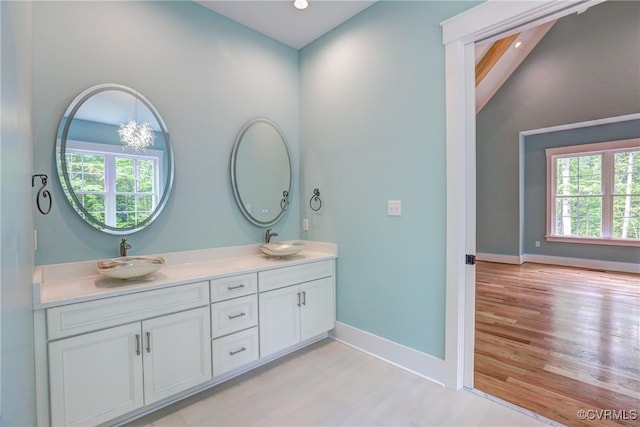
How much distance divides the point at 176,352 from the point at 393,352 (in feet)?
5.02

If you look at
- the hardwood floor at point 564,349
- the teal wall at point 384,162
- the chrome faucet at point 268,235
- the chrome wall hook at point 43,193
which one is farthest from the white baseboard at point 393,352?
the chrome wall hook at point 43,193

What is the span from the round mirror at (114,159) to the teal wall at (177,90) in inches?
2.2

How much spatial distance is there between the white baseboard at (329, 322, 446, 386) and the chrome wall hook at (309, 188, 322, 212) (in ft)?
3.61

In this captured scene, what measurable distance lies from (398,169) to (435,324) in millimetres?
1140

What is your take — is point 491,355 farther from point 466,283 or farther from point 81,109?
point 81,109

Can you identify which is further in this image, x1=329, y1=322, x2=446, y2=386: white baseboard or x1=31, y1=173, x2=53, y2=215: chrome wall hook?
x1=329, y1=322, x2=446, y2=386: white baseboard

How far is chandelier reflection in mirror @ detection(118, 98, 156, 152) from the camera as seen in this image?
78.8 inches

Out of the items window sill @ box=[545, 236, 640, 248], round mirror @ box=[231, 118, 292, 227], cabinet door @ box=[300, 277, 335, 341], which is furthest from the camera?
window sill @ box=[545, 236, 640, 248]

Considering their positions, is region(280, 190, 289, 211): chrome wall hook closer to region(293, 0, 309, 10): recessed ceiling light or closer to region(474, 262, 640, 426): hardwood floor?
region(293, 0, 309, 10): recessed ceiling light

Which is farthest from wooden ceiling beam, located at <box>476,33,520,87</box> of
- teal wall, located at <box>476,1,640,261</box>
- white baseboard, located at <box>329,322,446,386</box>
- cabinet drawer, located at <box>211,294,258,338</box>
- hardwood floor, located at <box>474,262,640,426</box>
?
cabinet drawer, located at <box>211,294,258,338</box>

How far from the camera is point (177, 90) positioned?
7.27 feet

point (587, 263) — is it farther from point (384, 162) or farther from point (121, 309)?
point (121, 309)

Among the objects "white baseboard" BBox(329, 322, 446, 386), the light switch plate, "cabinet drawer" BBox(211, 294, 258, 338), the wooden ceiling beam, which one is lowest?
"white baseboard" BBox(329, 322, 446, 386)

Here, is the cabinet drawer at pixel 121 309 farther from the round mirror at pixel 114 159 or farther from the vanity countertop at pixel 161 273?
the round mirror at pixel 114 159
